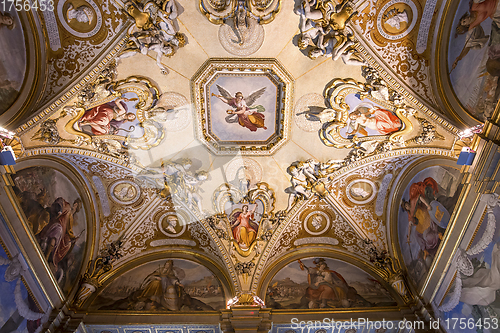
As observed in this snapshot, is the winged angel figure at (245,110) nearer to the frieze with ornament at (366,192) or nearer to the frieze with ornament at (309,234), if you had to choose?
the frieze with ornament at (366,192)

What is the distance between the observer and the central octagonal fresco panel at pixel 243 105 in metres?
9.36

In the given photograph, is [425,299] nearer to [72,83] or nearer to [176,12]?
[176,12]

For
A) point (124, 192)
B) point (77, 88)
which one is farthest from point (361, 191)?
point (77, 88)

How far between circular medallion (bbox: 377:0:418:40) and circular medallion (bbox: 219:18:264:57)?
10.3 ft

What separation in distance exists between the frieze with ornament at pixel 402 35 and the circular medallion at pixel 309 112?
212cm

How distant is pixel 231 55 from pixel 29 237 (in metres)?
7.31

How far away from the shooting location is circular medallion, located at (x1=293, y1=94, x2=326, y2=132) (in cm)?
985

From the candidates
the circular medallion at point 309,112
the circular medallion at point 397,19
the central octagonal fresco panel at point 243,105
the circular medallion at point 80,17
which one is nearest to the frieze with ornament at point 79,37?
the circular medallion at point 80,17

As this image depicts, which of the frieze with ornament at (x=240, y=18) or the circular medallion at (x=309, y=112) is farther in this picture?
the circular medallion at (x=309, y=112)

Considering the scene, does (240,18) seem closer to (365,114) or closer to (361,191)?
(365,114)

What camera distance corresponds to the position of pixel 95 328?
9836 millimetres

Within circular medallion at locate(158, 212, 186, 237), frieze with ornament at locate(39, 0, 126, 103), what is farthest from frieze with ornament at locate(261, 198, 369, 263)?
frieze with ornament at locate(39, 0, 126, 103)

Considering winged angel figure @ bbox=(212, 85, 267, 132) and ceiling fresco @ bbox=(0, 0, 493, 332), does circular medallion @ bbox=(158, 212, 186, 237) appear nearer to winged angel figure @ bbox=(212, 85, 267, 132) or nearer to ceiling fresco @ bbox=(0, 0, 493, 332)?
ceiling fresco @ bbox=(0, 0, 493, 332)

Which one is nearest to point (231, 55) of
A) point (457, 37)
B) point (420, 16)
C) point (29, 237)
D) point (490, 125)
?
point (420, 16)
